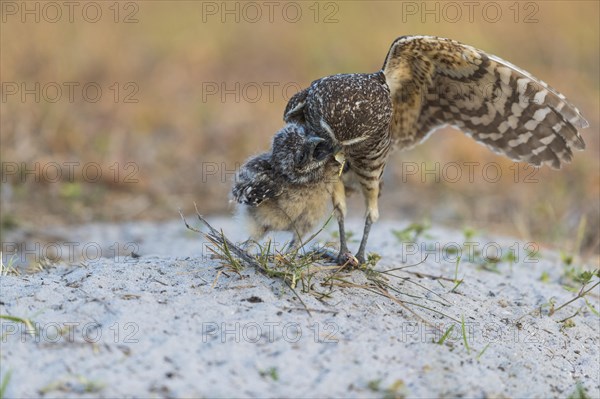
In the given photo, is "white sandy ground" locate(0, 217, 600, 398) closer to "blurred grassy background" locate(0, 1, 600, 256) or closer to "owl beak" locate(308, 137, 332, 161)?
"owl beak" locate(308, 137, 332, 161)

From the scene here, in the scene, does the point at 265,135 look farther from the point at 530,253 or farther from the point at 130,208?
the point at 530,253

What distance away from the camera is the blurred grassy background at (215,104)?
768 centimetres

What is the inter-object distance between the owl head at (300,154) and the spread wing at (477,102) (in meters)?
0.83

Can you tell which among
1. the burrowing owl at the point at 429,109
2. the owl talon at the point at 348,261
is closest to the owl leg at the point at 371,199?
the burrowing owl at the point at 429,109

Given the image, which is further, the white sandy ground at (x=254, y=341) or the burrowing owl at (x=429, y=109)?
the burrowing owl at (x=429, y=109)

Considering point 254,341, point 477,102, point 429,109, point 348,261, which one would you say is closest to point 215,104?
point 429,109

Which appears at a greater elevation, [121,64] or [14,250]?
[121,64]

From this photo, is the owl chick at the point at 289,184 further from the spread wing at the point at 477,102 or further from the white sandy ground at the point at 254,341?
the spread wing at the point at 477,102

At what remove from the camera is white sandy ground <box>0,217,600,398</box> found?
3018mm

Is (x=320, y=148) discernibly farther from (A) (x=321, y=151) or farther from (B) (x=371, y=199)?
(B) (x=371, y=199)

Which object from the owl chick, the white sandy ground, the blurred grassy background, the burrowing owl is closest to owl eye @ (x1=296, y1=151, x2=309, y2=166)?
the owl chick

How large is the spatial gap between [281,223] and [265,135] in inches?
172

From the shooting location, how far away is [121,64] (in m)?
9.98

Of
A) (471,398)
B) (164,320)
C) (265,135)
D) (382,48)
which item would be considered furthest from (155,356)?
(382,48)
